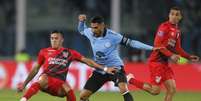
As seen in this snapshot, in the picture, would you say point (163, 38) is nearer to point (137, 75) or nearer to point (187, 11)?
point (137, 75)

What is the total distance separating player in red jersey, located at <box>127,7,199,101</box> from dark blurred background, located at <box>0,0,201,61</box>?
18.3 metres

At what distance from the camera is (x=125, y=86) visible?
15.9 m

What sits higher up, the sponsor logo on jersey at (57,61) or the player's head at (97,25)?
the player's head at (97,25)

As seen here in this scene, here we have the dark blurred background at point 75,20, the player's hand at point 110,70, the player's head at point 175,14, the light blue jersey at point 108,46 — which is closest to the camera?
the player's hand at point 110,70

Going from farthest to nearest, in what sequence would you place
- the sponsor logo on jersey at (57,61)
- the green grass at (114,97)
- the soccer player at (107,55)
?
1. the green grass at (114,97)
2. the soccer player at (107,55)
3. the sponsor logo on jersey at (57,61)

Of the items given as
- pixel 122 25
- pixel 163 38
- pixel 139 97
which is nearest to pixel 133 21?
pixel 122 25

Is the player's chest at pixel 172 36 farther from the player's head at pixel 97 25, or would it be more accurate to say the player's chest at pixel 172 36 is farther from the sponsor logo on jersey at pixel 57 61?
the sponsor logo on jersey at pixel 57 61

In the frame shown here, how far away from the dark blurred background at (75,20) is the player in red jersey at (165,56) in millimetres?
18330

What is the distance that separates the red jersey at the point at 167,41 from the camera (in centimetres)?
1661

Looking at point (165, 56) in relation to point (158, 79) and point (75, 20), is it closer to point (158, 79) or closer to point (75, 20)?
point (158, 79)

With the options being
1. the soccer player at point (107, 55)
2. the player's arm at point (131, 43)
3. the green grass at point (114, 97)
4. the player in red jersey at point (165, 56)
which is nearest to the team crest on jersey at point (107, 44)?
the soccer player at point (107, 55)

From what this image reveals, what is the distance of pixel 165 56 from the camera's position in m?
16.9

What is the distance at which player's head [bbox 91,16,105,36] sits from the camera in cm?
1553

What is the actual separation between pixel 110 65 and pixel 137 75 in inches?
461
